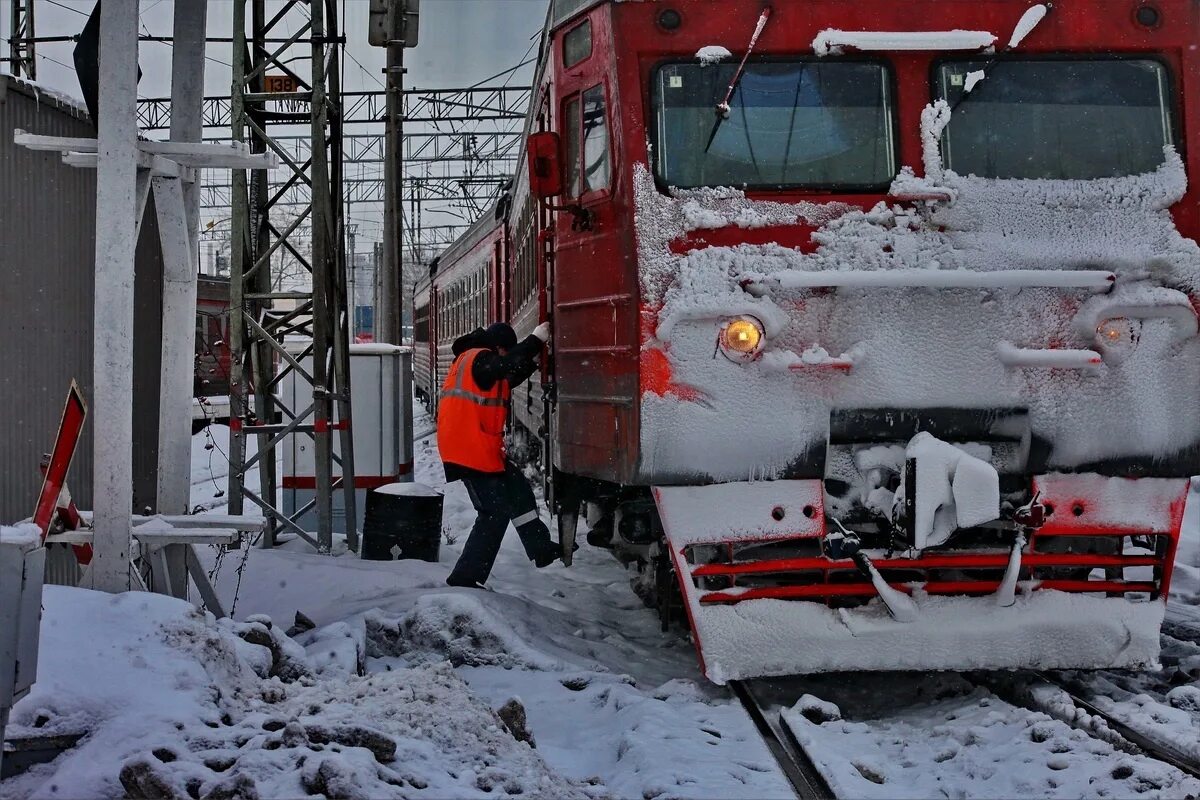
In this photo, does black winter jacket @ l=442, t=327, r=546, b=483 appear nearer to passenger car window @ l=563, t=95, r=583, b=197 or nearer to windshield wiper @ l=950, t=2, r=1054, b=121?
passenger car window @ l=563, t=95, r=583, b=197

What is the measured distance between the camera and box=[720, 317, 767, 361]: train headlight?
518 cm

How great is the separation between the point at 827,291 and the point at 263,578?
4359mm

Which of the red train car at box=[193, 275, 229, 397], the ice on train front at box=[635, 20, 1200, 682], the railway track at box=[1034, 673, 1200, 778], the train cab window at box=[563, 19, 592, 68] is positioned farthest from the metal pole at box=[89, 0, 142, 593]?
the red train car at box=[193, 275, 229, 397]

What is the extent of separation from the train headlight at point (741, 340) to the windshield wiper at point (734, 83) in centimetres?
86

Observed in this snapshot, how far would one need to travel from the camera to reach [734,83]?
5.51m

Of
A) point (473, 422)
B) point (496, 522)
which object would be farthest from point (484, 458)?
point (496, 522)

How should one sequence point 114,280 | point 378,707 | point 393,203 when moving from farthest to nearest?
point 393,203 → point 114,280 → point 378,707

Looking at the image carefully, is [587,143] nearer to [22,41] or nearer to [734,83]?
[734,83]

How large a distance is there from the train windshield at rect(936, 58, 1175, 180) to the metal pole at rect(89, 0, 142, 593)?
11.2ft

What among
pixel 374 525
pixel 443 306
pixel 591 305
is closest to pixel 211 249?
pixel 443 306

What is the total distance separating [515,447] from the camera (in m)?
14.9

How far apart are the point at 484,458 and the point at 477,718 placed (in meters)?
3.18

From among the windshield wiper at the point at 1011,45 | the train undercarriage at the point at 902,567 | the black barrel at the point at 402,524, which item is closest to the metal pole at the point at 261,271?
the black barrel at the point at 402,524

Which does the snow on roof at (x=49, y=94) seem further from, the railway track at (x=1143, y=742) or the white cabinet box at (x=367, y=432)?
the railway track at (x=1143, y=742)
